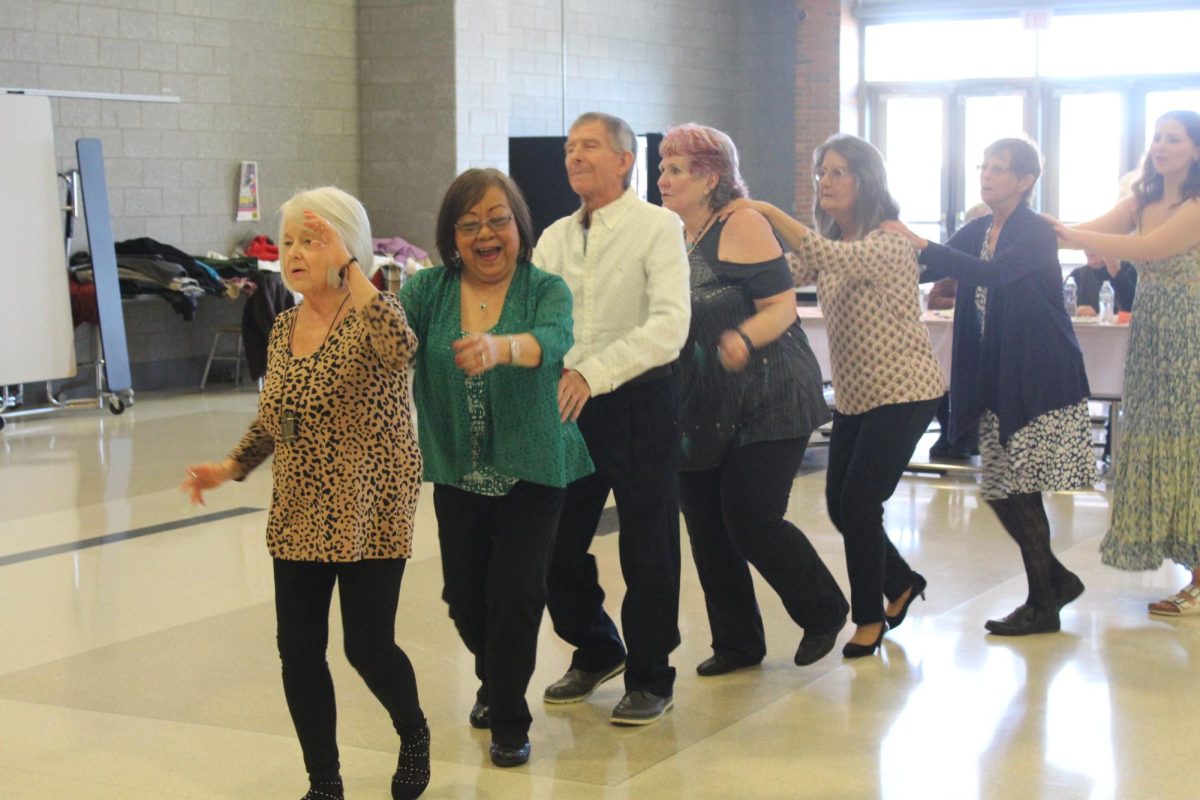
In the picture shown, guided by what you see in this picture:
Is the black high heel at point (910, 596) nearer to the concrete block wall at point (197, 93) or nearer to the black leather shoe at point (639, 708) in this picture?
the black leather shoe at point (639, 708)

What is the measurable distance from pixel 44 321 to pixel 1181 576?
6802 mm

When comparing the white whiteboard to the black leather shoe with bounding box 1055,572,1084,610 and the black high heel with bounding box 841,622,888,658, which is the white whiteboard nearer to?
the black high heel with bounding box 841,622,888,658

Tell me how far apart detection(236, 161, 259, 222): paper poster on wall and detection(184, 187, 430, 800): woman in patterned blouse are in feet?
28.8

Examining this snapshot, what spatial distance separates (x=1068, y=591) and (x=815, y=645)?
3.10ft

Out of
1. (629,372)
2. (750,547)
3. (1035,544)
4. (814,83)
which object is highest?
(814,83)

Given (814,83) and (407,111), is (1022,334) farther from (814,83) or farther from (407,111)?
(814,83)

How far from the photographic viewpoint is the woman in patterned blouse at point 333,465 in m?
2.90

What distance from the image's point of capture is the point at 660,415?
3.49 m

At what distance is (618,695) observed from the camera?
3865 millimetres

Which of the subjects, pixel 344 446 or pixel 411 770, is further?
pixel 411 770

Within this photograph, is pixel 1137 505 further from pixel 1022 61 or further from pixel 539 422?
pixel 1022 61

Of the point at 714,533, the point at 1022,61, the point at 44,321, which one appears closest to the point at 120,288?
the point at 44,321

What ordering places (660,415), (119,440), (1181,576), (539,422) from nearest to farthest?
1. (539,422)
2. (660,415)
3. (1181,576)
4. (119,440)

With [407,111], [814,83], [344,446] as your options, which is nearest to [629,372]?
[344,446]
